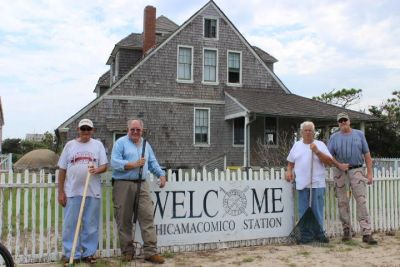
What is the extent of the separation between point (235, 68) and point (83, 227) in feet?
57.5

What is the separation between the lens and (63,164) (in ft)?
18.9

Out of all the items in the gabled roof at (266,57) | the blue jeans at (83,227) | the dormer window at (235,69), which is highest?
the gabled roof at (266,57)

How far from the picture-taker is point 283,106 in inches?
805

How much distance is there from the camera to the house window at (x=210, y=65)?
21.9 m

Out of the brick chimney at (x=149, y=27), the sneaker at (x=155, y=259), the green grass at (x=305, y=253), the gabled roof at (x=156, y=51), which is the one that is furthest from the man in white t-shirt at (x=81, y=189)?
the brick chimney at (x=149, y=27)

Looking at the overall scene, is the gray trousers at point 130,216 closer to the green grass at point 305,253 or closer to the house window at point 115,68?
the green grass at point 305,253

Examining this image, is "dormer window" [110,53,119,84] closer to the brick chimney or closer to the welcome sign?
the brick chimney

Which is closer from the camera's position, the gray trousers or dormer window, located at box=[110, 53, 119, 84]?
the gray trousers

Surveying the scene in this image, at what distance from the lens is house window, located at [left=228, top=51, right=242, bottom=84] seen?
2239 cm

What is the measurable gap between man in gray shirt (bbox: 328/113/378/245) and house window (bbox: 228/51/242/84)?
1523cm

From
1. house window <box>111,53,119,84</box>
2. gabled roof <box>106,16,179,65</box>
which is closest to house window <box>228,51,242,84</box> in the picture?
gabled roof <box>106,16,179,65</box>

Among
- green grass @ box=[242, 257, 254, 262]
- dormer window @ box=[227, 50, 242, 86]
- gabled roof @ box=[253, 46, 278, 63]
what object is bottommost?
green grass @ box=[242, 257, 254, 262]

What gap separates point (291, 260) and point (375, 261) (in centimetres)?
108

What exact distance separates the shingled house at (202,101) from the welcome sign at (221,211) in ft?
39.5
